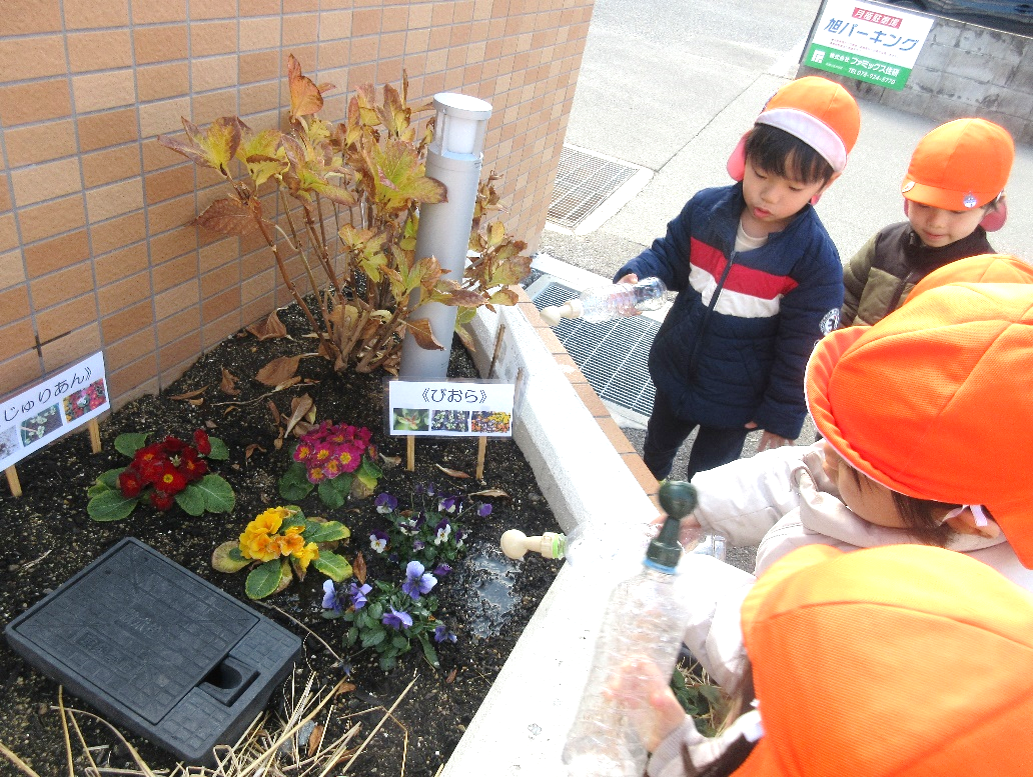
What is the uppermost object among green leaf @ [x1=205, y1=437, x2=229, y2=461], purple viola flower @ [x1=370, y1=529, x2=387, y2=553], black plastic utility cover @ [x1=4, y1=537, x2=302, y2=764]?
green leaf @ [x1=205, y1=437, x2=229, y2=461]

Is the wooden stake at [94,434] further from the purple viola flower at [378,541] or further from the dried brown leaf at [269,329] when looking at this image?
the purple viola flower at [378,541]

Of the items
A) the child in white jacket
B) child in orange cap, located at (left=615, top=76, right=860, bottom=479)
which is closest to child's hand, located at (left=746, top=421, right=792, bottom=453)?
child in orange cap, located at (left=615, top=76, right=860, bottom=479)

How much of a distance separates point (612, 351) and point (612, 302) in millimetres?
1041

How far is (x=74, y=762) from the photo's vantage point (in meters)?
1.41

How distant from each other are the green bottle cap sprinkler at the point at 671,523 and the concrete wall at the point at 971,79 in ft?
32.7

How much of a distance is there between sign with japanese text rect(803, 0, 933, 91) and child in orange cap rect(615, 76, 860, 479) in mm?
7925

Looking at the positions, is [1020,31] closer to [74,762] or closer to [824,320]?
[824,320]

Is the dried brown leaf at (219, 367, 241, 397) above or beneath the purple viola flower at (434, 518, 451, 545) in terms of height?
above

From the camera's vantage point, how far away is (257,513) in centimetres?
192

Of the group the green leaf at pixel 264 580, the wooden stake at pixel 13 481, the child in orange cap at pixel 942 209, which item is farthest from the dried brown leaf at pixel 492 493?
the child in orange cap at pixel 942 209

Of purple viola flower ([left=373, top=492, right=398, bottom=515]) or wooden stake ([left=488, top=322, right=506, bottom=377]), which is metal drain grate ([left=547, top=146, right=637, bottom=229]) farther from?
purple viola flower ([left=373, top=492, right=398, bottom=515])

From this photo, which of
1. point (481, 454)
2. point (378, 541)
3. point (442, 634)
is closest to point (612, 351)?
point (481, 454)

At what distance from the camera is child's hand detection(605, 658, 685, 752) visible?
1188 mm

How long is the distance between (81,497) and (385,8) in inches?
66.2
